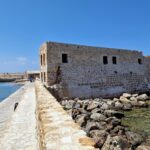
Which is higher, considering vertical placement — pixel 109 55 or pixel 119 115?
pixel 109 55

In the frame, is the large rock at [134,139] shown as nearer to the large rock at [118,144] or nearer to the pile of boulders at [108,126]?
the pile of boulders at [108,126]

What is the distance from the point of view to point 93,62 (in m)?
19.1

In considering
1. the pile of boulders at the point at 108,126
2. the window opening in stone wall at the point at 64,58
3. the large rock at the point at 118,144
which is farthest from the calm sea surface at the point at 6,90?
the large rock at the point at 118,144

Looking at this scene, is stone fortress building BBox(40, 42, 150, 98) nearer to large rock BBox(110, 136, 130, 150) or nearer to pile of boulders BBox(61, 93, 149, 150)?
pile of boulders BBox(61, 93, 149, 150)

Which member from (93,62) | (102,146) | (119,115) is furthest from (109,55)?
(102,146)

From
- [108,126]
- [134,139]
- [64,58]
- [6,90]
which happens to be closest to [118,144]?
[134,139]

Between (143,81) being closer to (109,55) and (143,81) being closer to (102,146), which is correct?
(109,55)

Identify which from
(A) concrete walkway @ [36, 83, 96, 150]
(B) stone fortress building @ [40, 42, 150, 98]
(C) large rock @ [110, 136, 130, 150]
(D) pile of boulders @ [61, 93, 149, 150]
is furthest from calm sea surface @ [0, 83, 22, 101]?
(A) concrete walkway @ [36, 83, 96, 150]

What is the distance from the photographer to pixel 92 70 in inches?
752

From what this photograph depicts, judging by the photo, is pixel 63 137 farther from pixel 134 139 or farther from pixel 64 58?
pixel 64 58

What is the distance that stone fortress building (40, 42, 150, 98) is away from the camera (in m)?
17.2

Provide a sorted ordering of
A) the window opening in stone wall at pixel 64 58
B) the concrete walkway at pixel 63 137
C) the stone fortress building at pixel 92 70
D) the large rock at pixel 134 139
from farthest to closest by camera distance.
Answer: the window opening in stone wall at pixel 64 58, the stone fortress building at pixel 92 70, the large rock at pixel 134 139, the concrete walkway at pixel 63 137

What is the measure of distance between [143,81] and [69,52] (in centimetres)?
975

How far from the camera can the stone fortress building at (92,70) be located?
56.5 feet
